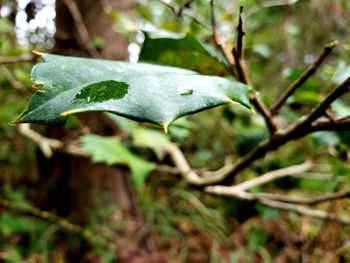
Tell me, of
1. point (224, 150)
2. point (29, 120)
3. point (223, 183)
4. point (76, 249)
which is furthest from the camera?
point (224, 150)

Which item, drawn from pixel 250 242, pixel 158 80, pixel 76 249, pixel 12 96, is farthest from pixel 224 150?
pixel 158 80

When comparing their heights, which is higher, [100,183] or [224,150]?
[100,183]

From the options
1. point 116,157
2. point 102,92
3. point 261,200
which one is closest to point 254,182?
point 261,200

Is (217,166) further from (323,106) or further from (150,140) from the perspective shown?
(323,106)

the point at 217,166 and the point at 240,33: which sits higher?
the point at 240,33

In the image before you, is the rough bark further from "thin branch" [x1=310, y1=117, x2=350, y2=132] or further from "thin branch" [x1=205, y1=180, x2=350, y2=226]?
"thin branch" [x1=310, y1=117, x2=350, y2=132]

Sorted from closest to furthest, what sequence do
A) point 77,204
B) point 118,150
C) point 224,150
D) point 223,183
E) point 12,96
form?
1. point 223,183
2. point 118,150
3. point 77,204
4. point 12,96
5. point 224,150

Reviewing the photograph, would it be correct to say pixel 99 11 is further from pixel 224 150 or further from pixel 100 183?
pixel 224 150
